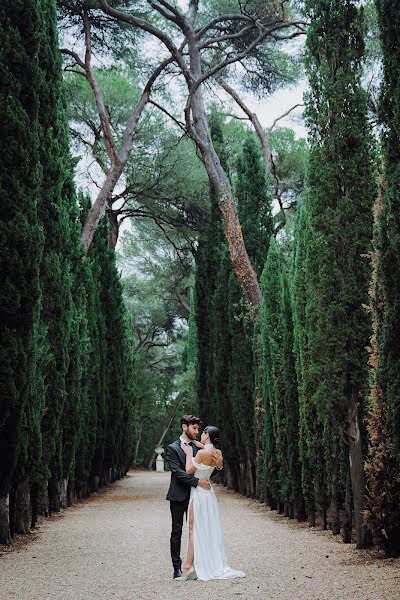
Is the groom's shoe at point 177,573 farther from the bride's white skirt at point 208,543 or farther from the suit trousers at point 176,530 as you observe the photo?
the bride's white skirt at point 208,543

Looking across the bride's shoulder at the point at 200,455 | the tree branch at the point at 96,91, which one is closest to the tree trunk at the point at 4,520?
the bride's shoulder at the point at 200,455

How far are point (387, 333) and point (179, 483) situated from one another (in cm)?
231

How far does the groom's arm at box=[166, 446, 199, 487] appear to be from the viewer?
7203mm

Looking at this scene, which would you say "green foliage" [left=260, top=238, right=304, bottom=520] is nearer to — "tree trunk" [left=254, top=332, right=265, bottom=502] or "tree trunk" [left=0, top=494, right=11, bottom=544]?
"tree trunk" [left=254, top=332, right=265, bottom=502]

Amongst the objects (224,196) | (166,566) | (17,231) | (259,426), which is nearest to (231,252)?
(224,196)

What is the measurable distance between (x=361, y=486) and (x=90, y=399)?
11399 millimetres

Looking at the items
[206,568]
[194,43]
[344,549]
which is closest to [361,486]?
[344,549]

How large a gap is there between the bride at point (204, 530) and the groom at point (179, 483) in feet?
0.28

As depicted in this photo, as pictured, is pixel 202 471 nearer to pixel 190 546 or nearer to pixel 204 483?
pixel 204 483

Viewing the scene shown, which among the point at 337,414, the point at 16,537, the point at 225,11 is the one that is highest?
the point at 225,11

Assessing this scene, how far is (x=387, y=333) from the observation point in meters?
7.42

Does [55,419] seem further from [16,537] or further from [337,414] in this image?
[337,414]

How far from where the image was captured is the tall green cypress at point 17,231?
30.0ft

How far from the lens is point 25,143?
31.7ft
